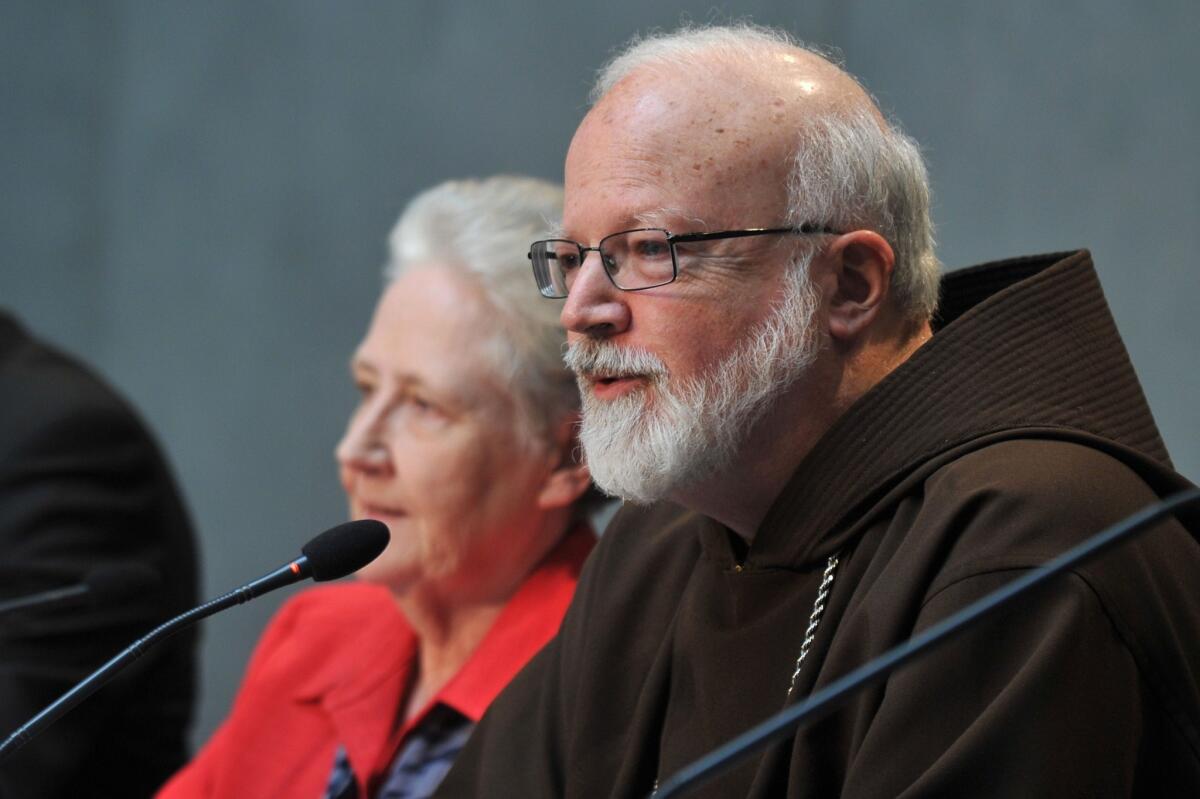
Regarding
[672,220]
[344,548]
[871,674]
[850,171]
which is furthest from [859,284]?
[871,674]

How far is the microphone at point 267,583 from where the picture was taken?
1.73 meters

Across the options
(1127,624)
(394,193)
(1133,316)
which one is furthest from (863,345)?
(394,193)

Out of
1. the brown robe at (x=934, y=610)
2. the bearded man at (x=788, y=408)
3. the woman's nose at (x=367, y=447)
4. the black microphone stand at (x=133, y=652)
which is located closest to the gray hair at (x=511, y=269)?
the woman's nose at (x=367, y=447)

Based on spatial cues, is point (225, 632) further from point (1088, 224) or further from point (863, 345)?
point (863, 345)

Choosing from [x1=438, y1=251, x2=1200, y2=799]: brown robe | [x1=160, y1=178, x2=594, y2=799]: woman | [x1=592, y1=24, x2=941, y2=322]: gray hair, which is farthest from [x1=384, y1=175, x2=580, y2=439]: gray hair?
[x1=592, y1=24, x2=941, y2=322]: gray hair

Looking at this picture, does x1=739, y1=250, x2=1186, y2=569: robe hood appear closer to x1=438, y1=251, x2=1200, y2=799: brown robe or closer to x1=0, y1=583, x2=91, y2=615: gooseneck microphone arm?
x1=438, y1=251, x2=1200, y2=799: brown robe

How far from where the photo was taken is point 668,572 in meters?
2.27

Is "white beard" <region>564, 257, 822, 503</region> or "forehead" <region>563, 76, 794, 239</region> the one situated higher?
"forehead" <region>563, 76, 794, 239</region>

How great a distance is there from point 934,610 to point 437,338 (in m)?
1.53

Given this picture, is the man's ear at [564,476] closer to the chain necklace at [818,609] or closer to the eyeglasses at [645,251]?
the eyeglasses at [645,251]

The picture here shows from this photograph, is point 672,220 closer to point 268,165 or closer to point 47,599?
point 47,599

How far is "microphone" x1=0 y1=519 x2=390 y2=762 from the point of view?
1733 millimetres

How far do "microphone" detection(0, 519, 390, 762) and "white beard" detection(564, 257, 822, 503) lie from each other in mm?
324

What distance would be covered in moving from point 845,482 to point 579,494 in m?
1.09
